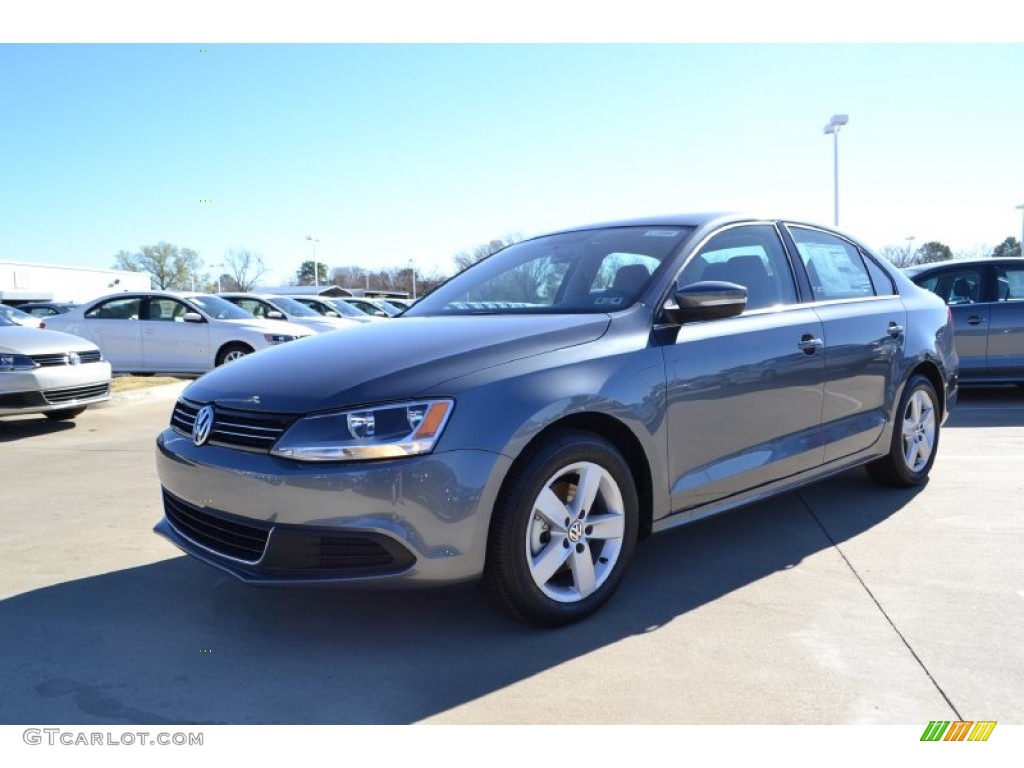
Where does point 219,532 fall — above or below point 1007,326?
below

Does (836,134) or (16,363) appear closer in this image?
(16,363)

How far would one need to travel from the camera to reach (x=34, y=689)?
2.60 metres

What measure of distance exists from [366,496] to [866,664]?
5.77ft

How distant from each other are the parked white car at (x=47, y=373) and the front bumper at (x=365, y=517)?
18.8 ft

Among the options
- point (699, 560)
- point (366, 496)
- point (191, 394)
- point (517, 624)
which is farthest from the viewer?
point (699, 560)

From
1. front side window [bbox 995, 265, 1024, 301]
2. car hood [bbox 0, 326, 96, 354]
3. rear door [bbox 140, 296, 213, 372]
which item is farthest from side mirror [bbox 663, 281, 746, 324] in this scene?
rear door [bbox 140, 296, 213, 372]

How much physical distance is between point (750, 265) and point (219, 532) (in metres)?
2.69

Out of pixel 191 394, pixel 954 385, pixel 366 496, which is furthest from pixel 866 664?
pixel 954 385

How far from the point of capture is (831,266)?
4.42m

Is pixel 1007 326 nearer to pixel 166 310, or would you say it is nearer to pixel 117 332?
pixel 166 310

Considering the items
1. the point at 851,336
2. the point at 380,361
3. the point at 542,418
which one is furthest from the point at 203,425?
the point at 851,336

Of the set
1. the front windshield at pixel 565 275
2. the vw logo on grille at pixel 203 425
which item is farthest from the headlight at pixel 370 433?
the front windshield at pixel 565 275

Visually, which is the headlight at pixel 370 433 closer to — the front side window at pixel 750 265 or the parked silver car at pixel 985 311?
the front side window at pixel 750 265
